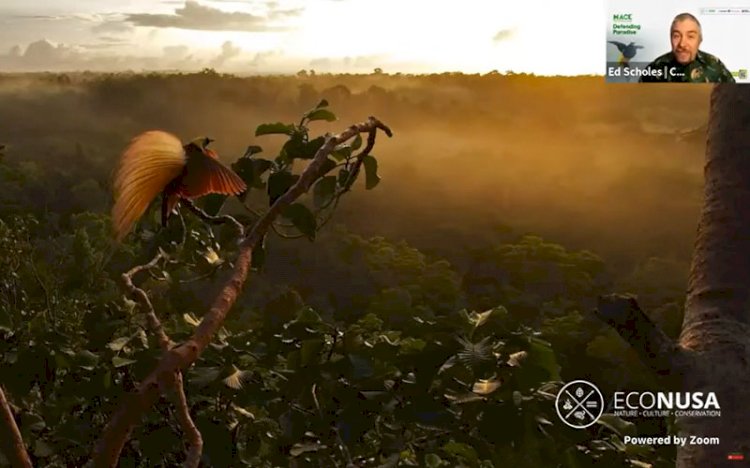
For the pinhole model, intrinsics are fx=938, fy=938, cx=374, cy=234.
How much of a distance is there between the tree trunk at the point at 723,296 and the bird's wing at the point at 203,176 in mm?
598

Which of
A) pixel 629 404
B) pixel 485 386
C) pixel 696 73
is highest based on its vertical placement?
pixel 696 73

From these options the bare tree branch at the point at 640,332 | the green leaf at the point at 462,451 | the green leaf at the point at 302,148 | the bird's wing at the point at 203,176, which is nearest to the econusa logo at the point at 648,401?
the bare tree branch at the point at 640,332

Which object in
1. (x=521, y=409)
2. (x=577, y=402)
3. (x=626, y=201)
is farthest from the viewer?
(x=626, y=201)

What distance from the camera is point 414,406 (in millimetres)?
1024

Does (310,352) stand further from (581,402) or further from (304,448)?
(581,402)

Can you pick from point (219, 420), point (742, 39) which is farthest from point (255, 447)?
point (742, 39)

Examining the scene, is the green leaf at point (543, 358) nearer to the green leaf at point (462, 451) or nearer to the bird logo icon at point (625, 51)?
the green leaf at point (462, 451)

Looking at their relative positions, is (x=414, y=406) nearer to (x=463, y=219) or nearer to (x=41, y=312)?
(x=463, y=219)

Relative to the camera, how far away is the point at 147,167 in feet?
3.18

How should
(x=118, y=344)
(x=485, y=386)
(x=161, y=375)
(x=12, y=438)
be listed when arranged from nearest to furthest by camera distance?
(x=161, y=375)
(x=12, y=438)
(x=485, y=386)
(x=118, y=344)

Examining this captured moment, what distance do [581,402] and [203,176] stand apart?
2.40 feet

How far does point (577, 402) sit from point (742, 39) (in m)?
0.61

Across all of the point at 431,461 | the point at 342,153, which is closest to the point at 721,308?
the point at 431,461

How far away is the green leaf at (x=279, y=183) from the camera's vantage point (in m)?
1.14
